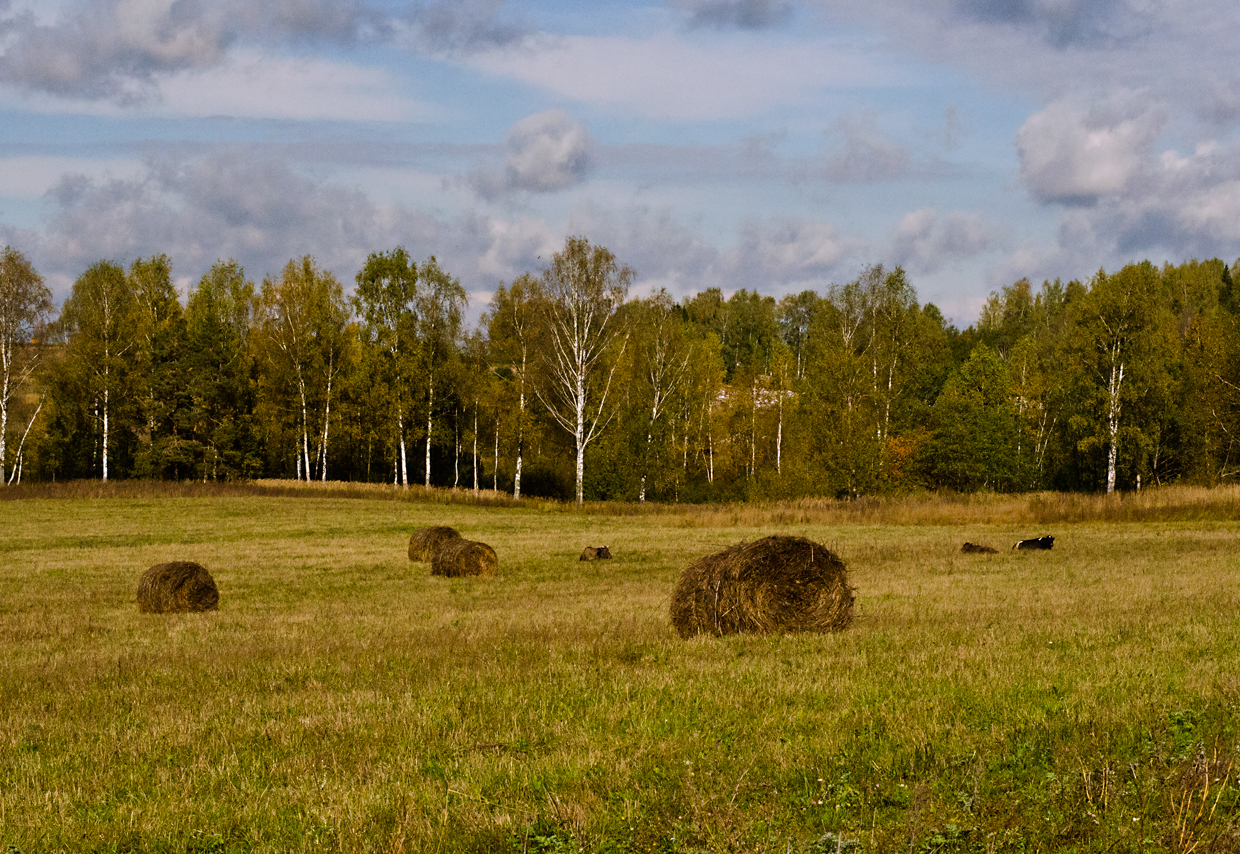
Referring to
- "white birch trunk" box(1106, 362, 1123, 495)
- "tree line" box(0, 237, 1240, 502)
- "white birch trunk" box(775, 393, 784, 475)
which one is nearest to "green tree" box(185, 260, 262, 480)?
"tree line" box(0, 237, 1240, 502)

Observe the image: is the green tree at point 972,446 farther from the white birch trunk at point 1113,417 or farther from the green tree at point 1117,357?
the white birch trunk at point 1113,417

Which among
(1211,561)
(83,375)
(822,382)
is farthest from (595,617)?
(83,375)

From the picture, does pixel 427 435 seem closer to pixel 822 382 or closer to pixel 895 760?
pixel 822 382

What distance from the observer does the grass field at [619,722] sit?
6.24m

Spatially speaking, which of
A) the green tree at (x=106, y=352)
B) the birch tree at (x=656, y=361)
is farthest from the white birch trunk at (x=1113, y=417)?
the green tree at (x=106, y=352)

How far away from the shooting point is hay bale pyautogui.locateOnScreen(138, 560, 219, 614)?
1866 cm

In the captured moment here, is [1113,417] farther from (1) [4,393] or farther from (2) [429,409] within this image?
(1) [4,393]

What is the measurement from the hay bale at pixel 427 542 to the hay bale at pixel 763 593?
A: 47.3ft

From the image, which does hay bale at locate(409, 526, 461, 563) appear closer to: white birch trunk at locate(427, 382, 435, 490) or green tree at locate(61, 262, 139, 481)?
white birch trunk at locate(427, 382, 435, 490)

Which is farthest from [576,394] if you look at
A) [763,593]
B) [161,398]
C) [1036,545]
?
[763,593]

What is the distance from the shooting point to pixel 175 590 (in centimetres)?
1873

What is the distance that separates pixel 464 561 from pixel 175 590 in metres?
6.97

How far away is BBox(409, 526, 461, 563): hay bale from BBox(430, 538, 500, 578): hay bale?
3104 mm

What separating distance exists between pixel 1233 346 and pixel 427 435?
52134 mm
